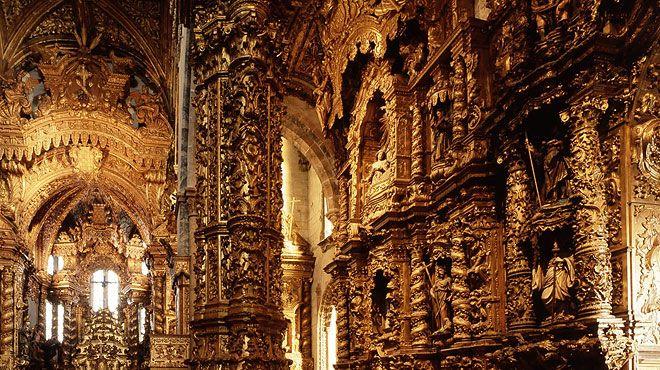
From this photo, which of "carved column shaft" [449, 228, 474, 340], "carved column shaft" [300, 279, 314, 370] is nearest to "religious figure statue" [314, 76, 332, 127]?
"carved column shaft" [300, 279, 314, 370]

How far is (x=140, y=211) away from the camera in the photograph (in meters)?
28.1

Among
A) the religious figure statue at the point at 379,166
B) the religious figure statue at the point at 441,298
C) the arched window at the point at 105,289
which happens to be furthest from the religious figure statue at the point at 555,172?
the arched window at the point at 105,289

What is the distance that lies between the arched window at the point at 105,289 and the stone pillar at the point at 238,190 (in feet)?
102

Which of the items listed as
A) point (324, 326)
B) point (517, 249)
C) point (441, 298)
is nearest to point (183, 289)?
point (441, 298)

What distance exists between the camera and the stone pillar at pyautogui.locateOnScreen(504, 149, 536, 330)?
31.9 ft

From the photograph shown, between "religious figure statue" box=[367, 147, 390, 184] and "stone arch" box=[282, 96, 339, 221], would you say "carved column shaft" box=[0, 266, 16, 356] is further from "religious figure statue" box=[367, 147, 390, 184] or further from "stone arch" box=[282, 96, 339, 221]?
"religious figure statue" box=[367, 147, 390, 184]

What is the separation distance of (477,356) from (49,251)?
77.6ft

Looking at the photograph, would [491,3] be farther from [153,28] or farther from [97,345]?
[97,345]

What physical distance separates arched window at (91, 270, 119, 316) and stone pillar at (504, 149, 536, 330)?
2896 cm

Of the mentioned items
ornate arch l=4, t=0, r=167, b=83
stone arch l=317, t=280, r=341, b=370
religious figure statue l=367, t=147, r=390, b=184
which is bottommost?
stone arch l=317, t=280, r=341, b=370

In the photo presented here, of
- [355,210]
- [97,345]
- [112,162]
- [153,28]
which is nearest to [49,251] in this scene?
[97,345]

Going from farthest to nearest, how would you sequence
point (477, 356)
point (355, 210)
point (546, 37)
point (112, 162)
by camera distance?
point (112, 162)
point (355, 210)
point (477, 356)
point (546, 37)

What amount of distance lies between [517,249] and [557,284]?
115 cm

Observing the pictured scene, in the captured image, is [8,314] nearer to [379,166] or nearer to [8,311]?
[8,311]
